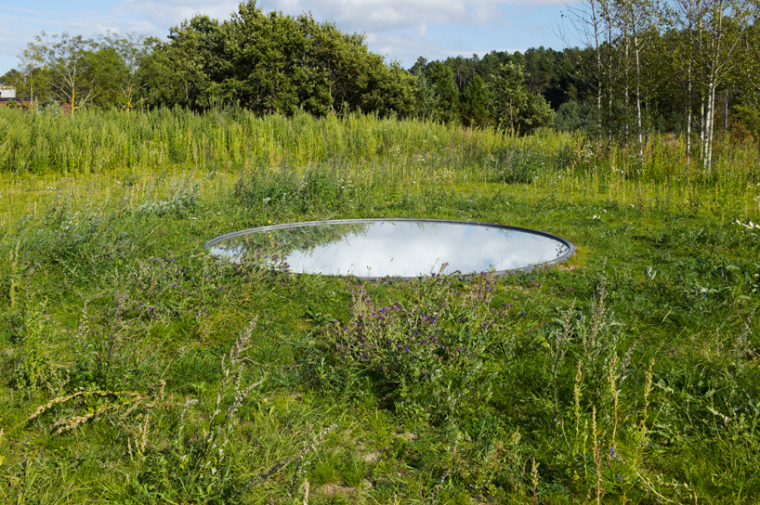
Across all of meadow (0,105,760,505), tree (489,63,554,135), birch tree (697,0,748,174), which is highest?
tree (489,63,554,135)

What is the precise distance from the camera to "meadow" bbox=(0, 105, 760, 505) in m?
2.01

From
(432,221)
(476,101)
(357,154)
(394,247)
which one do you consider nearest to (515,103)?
(476,101)

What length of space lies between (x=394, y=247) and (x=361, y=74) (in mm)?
26268

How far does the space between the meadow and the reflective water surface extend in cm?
31

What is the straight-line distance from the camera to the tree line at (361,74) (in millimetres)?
10250

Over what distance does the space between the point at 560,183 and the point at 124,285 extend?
26.3 ft

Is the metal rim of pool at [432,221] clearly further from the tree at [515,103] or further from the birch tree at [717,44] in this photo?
the tree at [515,103]

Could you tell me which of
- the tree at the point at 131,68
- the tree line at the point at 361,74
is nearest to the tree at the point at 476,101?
the tree line at the point at 361,74

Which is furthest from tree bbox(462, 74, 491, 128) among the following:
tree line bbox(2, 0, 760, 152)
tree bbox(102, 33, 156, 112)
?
tree bbox(102, 33, 156, 112)

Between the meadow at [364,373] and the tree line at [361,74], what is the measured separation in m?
5.90

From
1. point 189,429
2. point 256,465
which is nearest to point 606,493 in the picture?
point 256,465

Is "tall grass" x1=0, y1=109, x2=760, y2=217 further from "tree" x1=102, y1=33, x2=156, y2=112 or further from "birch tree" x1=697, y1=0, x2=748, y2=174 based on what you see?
"tree" x1=102, y1=33, x2=156, y2=112

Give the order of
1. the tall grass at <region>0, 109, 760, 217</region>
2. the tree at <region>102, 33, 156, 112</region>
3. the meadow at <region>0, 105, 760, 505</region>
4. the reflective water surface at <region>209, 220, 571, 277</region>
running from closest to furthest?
1. the meadow at <region>0, 105, 760, 505</region>
2. the reflective water surface at <region>209, 220, 571, 277</region>
3. the tall grass at <region>0, 109, 760, 217</region>
4. the tree at <region>102, 33, 156, 112</region>

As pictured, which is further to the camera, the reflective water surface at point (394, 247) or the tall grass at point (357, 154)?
the tall grass at point (357, 154)
